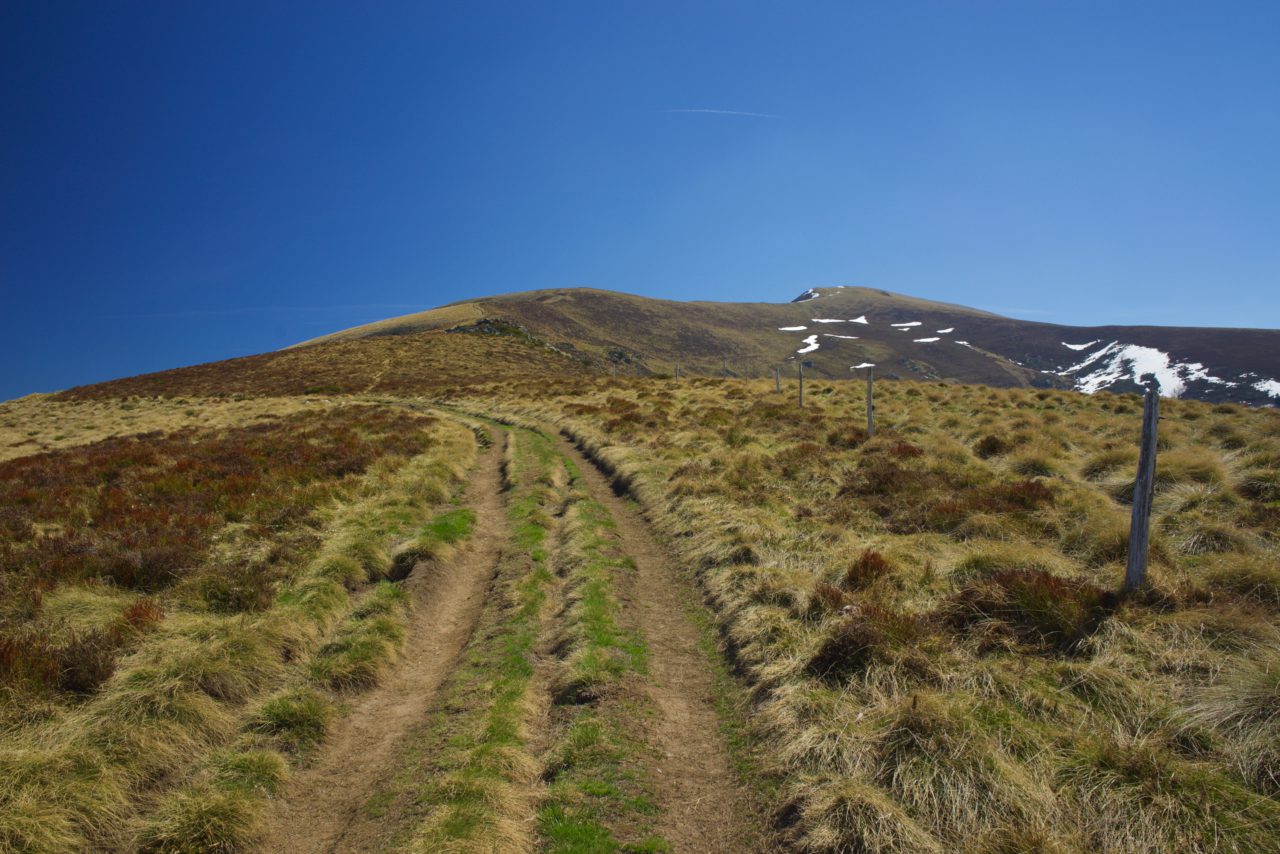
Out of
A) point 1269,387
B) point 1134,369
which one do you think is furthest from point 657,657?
point 1134,369

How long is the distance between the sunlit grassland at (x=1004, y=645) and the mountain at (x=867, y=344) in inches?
3087

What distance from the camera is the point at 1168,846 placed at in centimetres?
376

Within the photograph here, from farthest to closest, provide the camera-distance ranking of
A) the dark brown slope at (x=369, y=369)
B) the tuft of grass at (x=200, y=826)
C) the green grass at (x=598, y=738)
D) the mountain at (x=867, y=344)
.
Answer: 1. the mountain at (x=867, y=344)
2. the dark brown slope at (x=369, y=369)
3. the green grass at (x=598, y=738)
4. the tuft of grass at (x=200, y=826)

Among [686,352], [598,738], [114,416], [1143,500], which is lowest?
[598,738]

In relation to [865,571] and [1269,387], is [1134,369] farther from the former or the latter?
[865,571]

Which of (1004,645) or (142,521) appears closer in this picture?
(1004,645)

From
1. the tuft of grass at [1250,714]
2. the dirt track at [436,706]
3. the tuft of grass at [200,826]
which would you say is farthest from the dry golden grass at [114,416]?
the tuft of grass at [1250,714]

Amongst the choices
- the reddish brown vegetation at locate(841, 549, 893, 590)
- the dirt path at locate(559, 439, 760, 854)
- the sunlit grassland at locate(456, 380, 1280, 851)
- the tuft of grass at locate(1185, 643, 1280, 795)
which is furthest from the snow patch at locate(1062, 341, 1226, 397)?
the dirt path at locate(559, 439, 760, 854)

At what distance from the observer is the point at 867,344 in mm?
171750

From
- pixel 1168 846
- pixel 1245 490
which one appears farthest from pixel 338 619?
pixel 1245 490

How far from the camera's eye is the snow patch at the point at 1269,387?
96.0m

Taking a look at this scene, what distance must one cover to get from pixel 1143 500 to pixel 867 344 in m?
180

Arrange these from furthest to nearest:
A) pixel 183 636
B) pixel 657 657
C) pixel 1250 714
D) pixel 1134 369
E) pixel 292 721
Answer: pixel 1134 369
pixel 657 657
pixel 183 636
pixel 292 721
pixel 1250 714

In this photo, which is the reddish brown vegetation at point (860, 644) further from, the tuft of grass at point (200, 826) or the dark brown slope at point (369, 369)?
the dark brown slope at point (369, 369)
